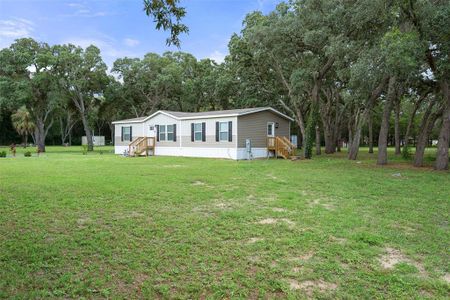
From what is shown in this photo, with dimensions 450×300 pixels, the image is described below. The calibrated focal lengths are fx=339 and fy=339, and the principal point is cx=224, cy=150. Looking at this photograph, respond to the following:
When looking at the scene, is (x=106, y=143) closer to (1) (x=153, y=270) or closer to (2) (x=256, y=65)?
(2) (x=256, y=65)

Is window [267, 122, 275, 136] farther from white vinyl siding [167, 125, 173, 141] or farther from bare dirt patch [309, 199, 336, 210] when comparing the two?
bare dirt patch [309, 199, 336, 210]

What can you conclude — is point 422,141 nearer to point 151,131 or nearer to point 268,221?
point 268,221

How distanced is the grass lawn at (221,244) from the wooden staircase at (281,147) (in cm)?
1161

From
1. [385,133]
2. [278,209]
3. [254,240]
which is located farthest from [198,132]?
[254,240]

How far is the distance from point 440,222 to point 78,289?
510 cm

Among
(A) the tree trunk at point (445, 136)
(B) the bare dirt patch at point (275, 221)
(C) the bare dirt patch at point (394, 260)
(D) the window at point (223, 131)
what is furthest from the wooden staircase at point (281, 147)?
(C) the bare dirt patch at point (394, 260)

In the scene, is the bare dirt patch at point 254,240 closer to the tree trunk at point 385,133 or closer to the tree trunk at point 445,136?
the tree trunk at point 445,136

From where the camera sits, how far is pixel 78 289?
2957 millimetres

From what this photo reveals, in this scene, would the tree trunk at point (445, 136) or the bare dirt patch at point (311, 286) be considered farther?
the tree trunk at point (445, 136)

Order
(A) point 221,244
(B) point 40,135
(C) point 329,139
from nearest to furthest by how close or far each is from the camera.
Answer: (A) point 221,244 → (C) point 329,139 → (B) point 40,135

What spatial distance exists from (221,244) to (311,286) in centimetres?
131

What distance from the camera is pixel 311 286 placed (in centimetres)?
309

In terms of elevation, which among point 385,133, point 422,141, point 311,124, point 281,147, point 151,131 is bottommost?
point 281,147

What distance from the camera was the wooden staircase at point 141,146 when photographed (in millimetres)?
22111
